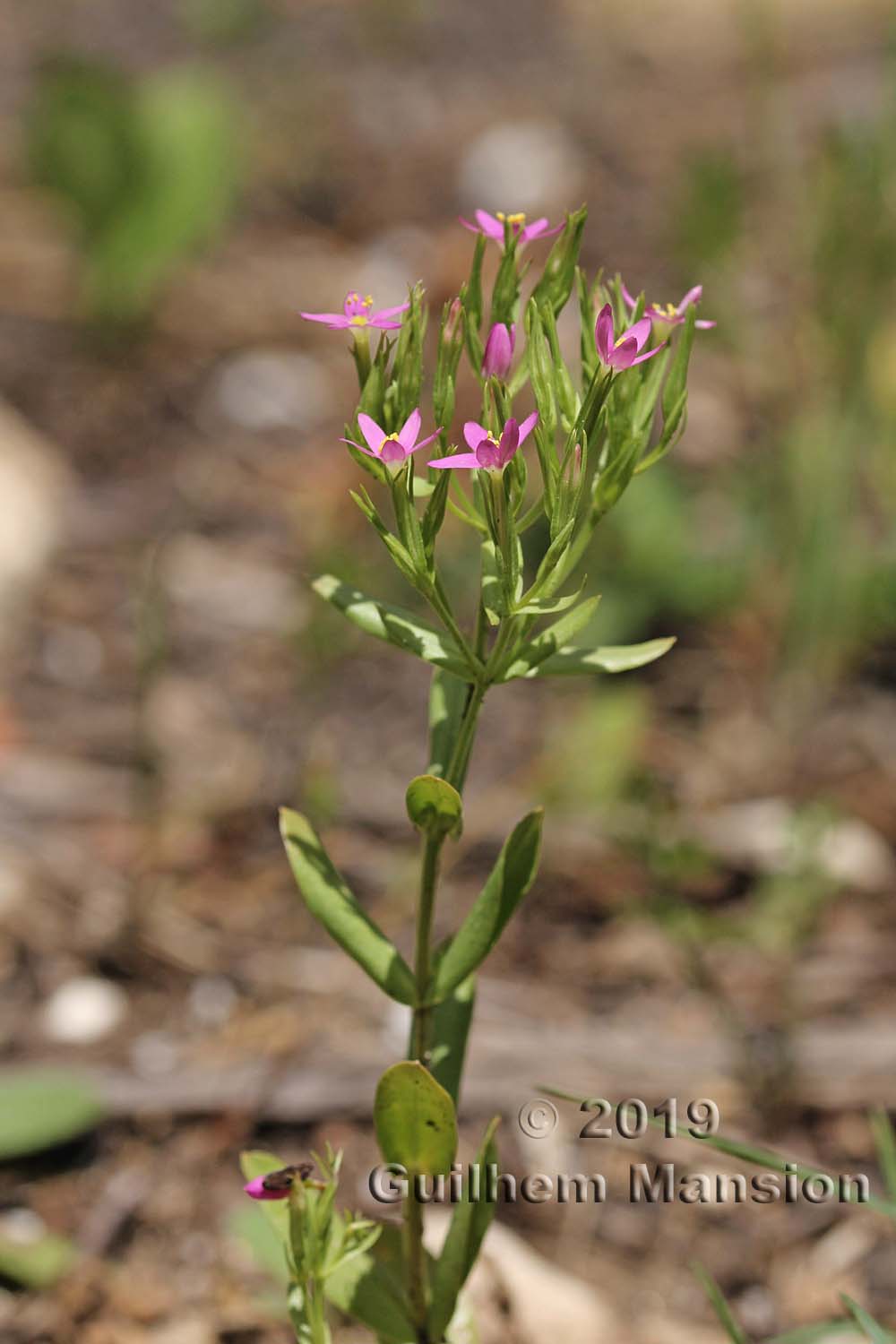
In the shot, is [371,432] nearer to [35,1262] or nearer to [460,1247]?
[460,1247]

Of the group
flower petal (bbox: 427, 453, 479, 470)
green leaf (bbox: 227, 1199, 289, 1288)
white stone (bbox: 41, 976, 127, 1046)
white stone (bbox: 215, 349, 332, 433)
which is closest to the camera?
flower petal (bbox: 427, 453, 479, 470)

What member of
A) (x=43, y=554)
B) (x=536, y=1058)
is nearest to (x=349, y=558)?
(x=43, y=554)

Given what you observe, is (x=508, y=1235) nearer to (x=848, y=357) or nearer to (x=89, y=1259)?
(x=89, y=1259)

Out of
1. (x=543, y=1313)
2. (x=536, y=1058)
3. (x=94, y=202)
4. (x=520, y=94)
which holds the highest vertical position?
(x=520, y=94)

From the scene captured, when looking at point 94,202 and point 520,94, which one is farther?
point 520,94

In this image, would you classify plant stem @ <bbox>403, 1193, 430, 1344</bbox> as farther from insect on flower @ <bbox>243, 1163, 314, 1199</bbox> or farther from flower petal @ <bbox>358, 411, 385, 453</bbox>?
flower petal @ <bbox>358, 411, 385, 453</bbox>

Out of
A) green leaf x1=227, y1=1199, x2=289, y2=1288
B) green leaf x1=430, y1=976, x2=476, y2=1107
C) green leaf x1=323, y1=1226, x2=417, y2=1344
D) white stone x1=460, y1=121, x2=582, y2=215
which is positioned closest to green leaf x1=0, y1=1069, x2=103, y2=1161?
green leaf x1=227, y1=1199, x2=289, y2=1288
